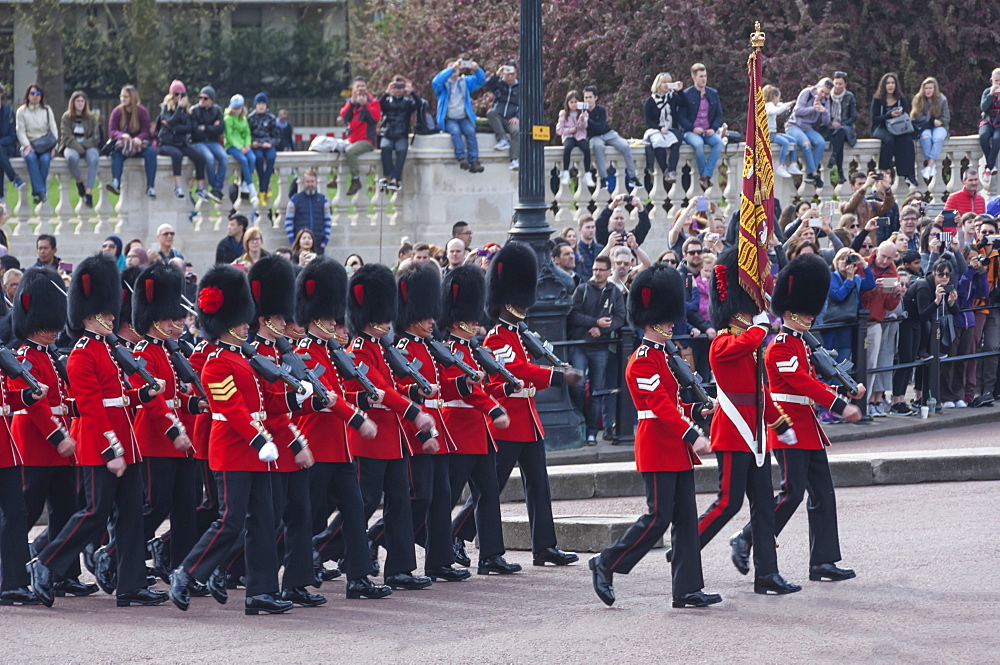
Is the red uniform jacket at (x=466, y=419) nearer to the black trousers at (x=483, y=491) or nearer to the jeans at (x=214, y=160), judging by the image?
the black trousers at (x=483, y=491)

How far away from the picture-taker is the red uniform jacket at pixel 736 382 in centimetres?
817

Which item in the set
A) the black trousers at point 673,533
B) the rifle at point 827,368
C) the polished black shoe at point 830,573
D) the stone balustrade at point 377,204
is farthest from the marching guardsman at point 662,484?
the stone balustrade at point 377,204

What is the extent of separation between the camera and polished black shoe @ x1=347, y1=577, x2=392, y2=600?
8.30 meters

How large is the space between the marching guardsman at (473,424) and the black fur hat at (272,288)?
3.32 ft

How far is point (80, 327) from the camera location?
27.5ft

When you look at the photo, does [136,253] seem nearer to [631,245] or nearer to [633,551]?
[631,245]

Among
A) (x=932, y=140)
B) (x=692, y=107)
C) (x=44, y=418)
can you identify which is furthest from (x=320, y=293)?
(x=932, y=140)

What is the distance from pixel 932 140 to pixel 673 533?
40.6 feet

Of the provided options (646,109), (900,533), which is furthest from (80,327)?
(646,109)

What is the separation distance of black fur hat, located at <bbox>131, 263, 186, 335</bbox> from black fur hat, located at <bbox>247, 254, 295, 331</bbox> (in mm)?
516

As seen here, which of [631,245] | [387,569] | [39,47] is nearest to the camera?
[387,569]

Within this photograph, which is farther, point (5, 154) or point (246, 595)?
point (5, 154)

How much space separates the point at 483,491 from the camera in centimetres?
903

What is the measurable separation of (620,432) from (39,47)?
50.7 ft
